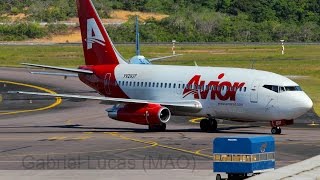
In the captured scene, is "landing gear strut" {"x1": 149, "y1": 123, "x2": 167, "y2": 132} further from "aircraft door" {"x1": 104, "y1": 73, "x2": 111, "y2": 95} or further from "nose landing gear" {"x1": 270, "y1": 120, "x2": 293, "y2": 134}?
"nose landing gear" {"x1": 270, "y1": 120, "x2": 293, "y2": 134}

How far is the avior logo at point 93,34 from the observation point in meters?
56.7

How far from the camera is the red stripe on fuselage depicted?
54.2 meters

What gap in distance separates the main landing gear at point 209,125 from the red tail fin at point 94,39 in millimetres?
7575

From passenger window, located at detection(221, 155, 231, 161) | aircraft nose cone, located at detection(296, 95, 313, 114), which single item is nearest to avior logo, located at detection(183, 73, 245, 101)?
aircraft nose cone, located at detection(296, 95, 313, 114)

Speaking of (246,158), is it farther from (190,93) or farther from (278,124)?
(190,93)

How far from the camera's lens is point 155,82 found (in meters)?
52.4

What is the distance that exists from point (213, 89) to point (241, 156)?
→ 21517mm

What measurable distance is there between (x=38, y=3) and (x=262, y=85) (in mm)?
135678


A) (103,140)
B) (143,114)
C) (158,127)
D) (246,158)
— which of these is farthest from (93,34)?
(246,158)

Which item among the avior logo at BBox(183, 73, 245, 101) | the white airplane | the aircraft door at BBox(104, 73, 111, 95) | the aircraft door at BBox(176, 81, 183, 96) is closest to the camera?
the white airplane

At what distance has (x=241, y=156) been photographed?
27875mm

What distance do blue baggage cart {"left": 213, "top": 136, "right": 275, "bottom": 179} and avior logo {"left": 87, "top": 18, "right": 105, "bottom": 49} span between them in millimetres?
28800

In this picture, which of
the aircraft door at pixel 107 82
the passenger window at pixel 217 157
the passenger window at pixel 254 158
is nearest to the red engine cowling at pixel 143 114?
the aircraft door at pixel 107 82

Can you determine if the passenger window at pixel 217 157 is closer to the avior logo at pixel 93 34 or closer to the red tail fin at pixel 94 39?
the red tail fin at pixel 94 39
